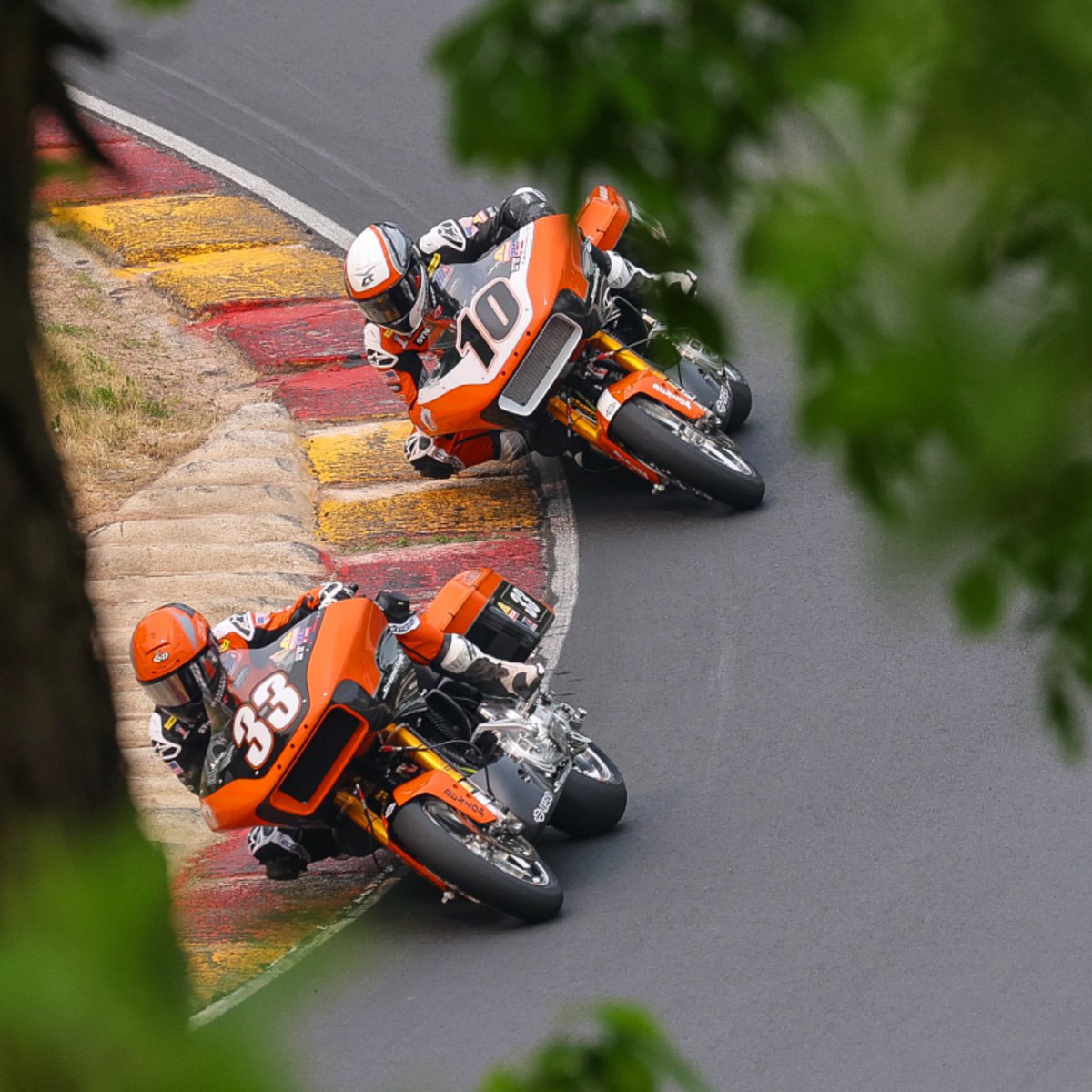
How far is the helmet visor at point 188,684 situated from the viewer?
7281mm

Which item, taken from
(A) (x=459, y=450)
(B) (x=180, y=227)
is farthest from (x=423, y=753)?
Answer: (B) (x=180, y=227)

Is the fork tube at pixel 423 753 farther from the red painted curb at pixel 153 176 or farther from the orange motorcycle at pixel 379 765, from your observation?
the red painted curb at pixel 153 176

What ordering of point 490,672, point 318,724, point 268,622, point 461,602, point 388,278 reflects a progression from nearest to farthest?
point 318,724 → point 268,622 → point 490,672 → point 461,602 → point 388,278

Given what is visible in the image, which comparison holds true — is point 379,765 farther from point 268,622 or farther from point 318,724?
point 268,622

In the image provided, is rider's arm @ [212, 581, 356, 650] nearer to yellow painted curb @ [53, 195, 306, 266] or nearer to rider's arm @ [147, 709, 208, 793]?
rider's arm @ [147, 709, 208, 793]

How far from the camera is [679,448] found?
1023cm

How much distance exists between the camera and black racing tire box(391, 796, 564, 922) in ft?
24.1

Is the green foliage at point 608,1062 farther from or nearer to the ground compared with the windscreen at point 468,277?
farther from the ground

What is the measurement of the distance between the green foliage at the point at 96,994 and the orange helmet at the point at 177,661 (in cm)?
591

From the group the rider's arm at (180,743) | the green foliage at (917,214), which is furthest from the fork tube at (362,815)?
the green foliage at (917,214)

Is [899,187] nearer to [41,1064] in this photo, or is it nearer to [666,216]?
[666,216]

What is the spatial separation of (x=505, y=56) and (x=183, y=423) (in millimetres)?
10993

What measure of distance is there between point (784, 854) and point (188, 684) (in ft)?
8.59

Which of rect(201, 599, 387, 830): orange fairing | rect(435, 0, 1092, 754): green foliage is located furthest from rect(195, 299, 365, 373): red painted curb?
rect(435, 0, 1092, 754): green foliage
